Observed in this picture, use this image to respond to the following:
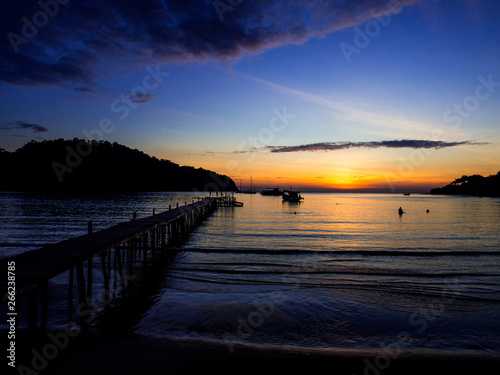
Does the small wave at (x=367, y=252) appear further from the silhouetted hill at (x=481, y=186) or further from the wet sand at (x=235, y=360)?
the silhouetted hill at (x=481, y=186)

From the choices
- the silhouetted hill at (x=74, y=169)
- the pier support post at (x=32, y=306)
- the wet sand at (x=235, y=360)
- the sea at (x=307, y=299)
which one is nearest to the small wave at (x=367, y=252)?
the sea at (x=307, y=299)

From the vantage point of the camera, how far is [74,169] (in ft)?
513

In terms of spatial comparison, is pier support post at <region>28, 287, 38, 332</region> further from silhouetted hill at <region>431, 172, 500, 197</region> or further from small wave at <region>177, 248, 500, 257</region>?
silhouetted hill at <region>431, 172, 500, 197</region>

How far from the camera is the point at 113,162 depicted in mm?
166125

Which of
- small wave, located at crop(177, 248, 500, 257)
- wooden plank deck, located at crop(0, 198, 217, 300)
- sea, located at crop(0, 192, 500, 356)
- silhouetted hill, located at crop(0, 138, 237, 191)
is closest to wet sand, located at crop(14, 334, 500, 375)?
sea, located at crop(0, 192, 500, 356)

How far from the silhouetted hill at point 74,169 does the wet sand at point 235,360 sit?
112m

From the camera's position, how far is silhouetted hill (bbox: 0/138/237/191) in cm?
13712

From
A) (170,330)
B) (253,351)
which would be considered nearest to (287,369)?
(253,351)

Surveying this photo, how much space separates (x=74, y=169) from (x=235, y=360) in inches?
6887

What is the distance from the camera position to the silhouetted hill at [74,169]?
5399 inches

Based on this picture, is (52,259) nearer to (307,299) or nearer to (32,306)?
(32,306)

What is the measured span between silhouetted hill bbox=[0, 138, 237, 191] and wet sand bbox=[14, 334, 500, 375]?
4415 inches

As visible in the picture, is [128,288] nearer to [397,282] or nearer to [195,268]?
[195,268]

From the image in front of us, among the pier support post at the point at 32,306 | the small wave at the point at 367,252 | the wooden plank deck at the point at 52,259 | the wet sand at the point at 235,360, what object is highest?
the wooden plank deck at the point at 52,259
